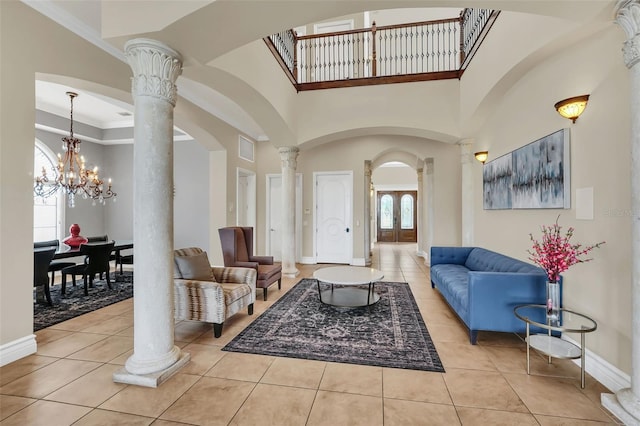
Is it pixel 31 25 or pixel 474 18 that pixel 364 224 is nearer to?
pixel 474 18

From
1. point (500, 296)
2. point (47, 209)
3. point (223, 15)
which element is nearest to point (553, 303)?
point (500, 296)

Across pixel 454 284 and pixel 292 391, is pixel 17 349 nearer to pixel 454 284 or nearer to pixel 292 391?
pixel 292 391

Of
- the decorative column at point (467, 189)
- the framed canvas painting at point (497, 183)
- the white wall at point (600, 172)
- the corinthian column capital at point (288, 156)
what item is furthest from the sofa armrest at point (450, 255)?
the corinthian column capital at point (288, 156)

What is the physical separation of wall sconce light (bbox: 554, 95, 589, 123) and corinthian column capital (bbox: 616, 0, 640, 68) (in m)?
0.59

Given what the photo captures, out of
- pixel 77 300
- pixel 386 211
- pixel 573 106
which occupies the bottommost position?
pixel 77 300

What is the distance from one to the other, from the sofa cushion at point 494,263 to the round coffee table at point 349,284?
1.43m

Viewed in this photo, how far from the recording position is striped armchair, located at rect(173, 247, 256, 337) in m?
2.99

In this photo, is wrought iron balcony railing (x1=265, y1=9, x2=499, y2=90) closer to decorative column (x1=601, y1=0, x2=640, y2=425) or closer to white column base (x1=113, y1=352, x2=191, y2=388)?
decorative column (x1=601, y1=0, x2=640, y2=425)

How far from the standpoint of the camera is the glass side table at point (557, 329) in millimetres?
2139

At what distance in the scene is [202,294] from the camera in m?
3.02

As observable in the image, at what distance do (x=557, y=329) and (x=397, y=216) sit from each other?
1117cm

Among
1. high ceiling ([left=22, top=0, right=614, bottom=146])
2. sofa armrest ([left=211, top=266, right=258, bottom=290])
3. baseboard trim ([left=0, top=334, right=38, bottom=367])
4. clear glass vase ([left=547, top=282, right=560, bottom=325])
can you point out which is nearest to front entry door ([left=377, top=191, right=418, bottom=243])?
sofa armrest ([left=211, top=266, right=258, bottom=290])

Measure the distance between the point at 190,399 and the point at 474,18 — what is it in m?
6.28

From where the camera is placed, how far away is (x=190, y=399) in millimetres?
2029
